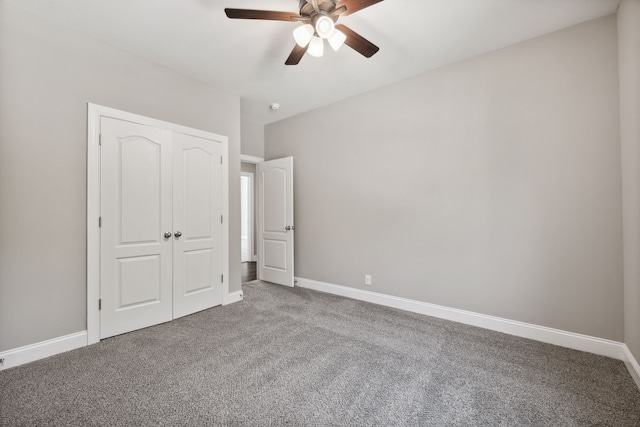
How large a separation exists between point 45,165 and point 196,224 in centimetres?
138

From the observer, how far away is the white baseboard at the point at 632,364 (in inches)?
73.7

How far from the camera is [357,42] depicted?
2146 mm

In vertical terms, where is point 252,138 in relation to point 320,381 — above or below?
above

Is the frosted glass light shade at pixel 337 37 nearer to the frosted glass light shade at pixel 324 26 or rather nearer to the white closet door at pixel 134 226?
the frosted glass light shade at pixel 324 26

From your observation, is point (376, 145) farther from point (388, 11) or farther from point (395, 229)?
point (388, 11)

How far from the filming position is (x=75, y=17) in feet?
7.44

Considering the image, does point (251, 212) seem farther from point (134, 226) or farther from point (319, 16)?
point (319, 16)

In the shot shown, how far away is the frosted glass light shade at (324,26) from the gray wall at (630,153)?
2.07 meters

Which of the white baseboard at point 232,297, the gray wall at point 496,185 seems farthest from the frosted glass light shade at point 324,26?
the white baseboard at point 232,297

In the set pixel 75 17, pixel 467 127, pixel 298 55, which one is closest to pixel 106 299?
pixel 75 17

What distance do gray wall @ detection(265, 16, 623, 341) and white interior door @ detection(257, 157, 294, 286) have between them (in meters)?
0.77

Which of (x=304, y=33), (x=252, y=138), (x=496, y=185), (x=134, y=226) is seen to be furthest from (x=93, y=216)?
(x=496, y=185)

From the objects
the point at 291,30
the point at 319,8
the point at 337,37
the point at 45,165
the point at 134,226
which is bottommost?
the point at 134,226

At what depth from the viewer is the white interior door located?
14.2 ft
